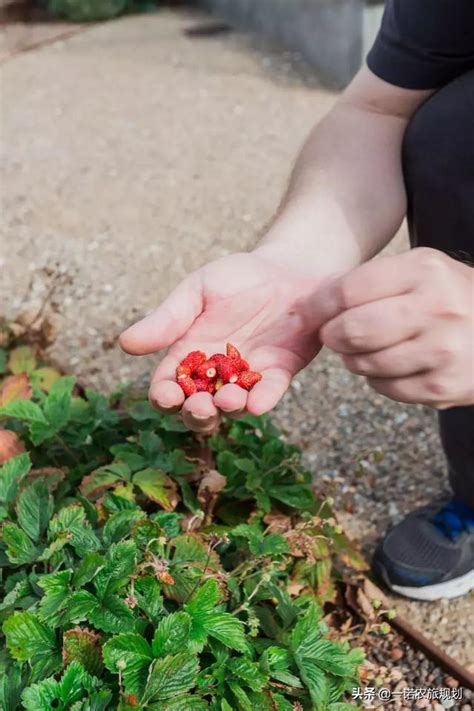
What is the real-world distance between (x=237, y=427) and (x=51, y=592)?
59cm

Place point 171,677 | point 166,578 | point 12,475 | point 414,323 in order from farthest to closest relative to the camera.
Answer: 1. point 12,475
2. point 166,578
3. point 171,677
4. point 414,323

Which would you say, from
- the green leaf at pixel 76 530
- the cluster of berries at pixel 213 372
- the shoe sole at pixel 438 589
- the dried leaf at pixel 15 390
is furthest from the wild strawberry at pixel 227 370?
the shoe sole at pixel 438 589

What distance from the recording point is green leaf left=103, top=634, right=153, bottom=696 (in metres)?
1.18

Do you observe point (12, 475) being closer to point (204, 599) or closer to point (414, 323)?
point (204, 599)

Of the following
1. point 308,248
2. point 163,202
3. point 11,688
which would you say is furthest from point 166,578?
point 163,202

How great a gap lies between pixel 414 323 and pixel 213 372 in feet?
1.26

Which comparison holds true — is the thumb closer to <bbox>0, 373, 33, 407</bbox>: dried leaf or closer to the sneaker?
<bbox>0, 373, 33, 407</bbox>: dried leaf

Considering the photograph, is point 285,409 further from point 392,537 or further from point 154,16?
point 154,16

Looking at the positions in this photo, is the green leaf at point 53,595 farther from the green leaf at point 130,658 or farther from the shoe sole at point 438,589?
the shoe sole at point 438,589

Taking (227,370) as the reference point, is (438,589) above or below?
below

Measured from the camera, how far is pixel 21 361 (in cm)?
206

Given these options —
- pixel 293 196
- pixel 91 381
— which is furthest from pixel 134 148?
pixel 293 196

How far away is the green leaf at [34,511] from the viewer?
144 cm

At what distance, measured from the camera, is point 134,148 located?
4262 mm
